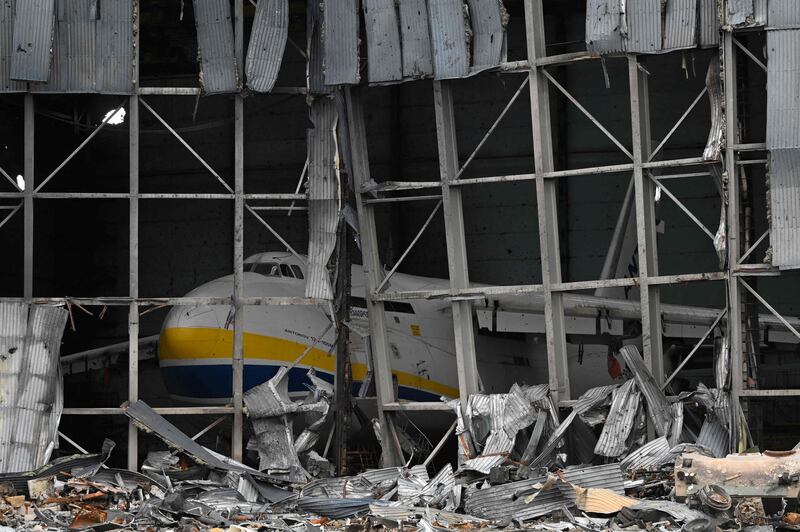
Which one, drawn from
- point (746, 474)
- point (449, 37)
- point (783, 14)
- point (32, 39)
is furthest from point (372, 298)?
point (783, 14)

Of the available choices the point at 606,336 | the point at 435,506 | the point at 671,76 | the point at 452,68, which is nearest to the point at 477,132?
the point at 671,76

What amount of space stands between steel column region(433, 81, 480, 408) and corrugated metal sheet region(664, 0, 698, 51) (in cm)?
388

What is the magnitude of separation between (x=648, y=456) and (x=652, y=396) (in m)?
1.07

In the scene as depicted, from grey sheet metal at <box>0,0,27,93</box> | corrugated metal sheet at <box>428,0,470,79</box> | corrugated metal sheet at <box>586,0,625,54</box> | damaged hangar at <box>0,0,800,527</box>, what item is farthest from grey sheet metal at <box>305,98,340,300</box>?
grey sheet metal at <box>0,0,27,93</box>

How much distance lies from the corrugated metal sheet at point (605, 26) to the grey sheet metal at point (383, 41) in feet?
10.8

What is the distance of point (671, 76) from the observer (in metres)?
29.1

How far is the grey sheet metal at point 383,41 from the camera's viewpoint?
20609 mm

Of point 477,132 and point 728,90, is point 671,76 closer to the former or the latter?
point 477,132

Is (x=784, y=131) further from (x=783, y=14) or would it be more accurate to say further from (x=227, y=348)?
(x=227, y=348)

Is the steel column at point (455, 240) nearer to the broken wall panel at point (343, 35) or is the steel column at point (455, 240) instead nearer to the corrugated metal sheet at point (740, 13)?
the broken wall panel at point (343, 35)

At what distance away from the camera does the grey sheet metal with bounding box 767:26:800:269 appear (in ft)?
60.0

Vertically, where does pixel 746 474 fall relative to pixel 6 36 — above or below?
below

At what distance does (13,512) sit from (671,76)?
18557 mm

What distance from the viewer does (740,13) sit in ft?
61.0
